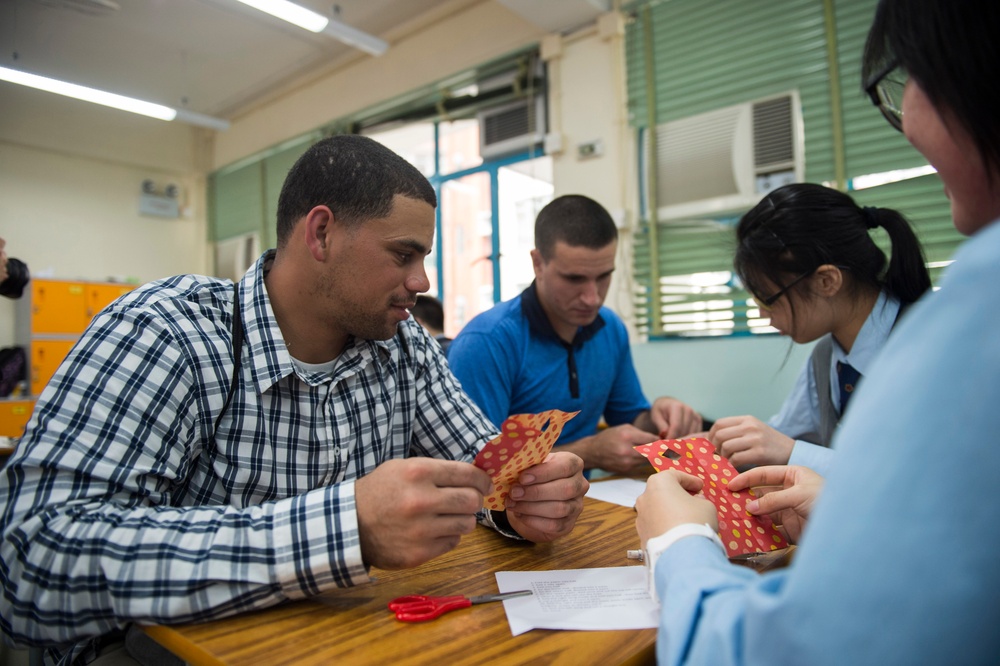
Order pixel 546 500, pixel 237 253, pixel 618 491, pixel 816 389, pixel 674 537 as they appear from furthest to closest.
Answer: pixel 237 253 < pixel 816 389 < pixel 618 491 < pixel 546 500 < pixel 674 537

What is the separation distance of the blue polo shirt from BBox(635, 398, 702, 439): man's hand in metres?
0.25

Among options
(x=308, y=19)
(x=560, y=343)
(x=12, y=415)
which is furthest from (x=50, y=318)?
(x=560, y=343)

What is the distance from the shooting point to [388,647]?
2.32 feet

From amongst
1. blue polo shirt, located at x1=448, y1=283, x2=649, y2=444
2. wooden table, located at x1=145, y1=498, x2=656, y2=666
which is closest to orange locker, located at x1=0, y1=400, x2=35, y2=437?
blue polo shirt, located at x1=448, y1=283, x2=649, y2=444

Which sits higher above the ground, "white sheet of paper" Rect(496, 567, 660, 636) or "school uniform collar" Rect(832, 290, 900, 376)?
"school uniform collar" Rect(832, 290, 900, 376)

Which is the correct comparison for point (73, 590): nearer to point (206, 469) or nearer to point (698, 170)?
point (206, 469)

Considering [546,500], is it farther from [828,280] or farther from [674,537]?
[828,280]

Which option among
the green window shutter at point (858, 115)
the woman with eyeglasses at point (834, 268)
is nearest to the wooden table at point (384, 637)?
the woman with eyeglasses at point (834, 268)

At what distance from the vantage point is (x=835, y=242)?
167 cm

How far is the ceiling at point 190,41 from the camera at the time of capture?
4.75 m

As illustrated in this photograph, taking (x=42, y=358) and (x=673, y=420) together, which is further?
(x=42, y=358)

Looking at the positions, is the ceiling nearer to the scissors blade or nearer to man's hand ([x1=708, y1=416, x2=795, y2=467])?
man's hand ([x1=708, y1=416, x2=795, y2=467])

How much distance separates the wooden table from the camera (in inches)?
26.9

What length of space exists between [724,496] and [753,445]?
494 millimetres
